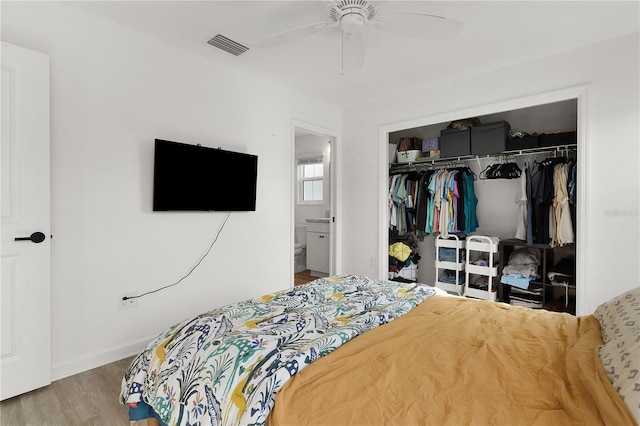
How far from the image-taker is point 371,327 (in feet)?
4.89

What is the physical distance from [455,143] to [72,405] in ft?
12.6

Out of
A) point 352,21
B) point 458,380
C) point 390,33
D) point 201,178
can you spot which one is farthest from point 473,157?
point 458,380

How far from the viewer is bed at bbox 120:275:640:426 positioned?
91cm

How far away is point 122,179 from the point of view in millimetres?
2443

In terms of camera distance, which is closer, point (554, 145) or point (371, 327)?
point (371, 327)

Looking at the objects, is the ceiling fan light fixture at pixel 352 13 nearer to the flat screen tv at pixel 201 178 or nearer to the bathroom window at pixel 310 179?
the flat screen tv at pixel 201 178

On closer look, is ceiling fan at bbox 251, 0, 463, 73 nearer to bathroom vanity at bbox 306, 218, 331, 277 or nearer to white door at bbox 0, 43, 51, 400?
white door at bbox 0, 43, 51, 400

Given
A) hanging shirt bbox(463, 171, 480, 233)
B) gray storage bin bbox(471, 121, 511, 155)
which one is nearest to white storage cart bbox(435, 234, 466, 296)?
hanging shirt bbox(463, 171, 480, 233)

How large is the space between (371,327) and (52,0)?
272cm

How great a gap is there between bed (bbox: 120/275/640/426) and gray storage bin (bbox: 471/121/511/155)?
218cm

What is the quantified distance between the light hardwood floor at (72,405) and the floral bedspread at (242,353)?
47 cm

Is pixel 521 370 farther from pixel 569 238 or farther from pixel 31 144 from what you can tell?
pixel 31 144

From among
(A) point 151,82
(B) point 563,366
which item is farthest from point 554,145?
(A) point 151,82

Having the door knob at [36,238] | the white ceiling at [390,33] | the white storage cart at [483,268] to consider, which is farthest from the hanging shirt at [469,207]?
the door knob at [36,238]
